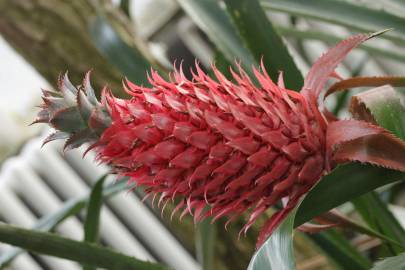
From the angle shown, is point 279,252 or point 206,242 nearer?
point 279,252

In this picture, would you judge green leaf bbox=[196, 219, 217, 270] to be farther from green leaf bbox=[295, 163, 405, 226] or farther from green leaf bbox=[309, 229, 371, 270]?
green leaf bbox=[295, 163, 405, 226]


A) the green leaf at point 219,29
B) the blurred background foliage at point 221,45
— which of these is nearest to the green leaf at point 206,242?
the blurred background foliage at point 221,45

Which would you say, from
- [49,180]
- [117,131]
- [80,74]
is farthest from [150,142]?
[49,180]

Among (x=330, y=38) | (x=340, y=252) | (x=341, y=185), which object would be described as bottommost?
(x=340, y=252)

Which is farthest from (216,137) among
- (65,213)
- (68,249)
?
(65,213)

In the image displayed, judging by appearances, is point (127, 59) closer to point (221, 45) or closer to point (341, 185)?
point (221, 45)

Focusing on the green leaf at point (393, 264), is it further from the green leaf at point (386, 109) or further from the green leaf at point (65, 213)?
the green leaf at point (65, 213)
